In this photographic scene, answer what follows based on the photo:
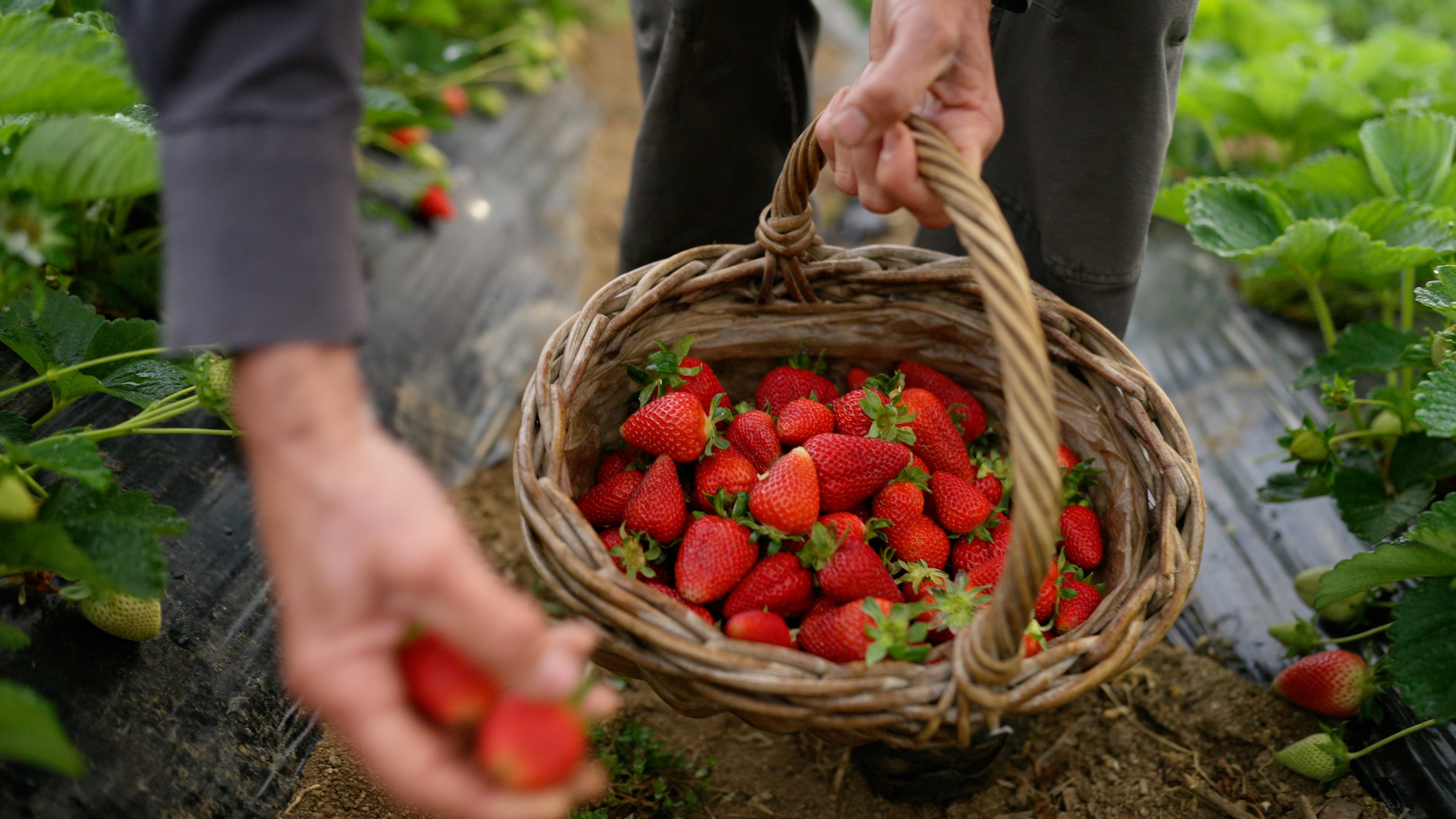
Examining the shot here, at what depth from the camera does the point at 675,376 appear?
3.78 ft

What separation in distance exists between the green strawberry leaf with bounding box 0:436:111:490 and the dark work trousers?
2.98 feet

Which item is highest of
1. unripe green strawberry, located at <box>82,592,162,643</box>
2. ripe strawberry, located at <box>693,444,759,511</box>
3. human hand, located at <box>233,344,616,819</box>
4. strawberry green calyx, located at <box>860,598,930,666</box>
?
human hand, located at <box>233,344,616,819</box>

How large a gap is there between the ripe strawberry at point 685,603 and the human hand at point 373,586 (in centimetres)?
42

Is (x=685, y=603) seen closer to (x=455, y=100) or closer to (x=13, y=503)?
(x=13, y=503)

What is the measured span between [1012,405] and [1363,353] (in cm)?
102

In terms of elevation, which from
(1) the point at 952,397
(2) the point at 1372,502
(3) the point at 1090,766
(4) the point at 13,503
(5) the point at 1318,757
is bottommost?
(3) the point at 1090,766

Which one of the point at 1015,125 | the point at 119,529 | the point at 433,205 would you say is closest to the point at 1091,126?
the point at 1015,125

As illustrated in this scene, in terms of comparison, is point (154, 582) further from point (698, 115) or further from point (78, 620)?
point (698, 115)

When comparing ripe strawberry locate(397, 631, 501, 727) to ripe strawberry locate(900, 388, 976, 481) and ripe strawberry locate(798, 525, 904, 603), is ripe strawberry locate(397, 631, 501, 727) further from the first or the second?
ripe strawberry locate(900, 388, 976, 481)

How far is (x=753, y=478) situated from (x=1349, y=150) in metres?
2.04

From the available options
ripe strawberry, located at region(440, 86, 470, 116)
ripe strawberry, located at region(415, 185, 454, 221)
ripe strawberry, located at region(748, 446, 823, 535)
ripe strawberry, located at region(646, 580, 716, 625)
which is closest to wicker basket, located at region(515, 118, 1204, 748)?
ripe strawberry, located at region(646, 580, 716, 625)

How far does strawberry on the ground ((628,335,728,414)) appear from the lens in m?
1.14

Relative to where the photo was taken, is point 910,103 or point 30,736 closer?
point 30,736

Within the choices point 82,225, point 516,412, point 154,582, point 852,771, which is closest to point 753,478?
point 852,771
